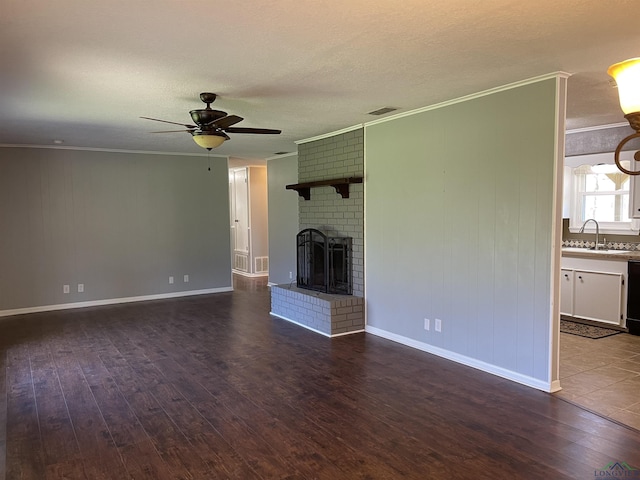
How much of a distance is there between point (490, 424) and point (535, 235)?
1.49 m

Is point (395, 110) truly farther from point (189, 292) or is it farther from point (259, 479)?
point (189, 292)

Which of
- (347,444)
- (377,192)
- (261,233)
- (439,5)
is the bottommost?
(347,444)

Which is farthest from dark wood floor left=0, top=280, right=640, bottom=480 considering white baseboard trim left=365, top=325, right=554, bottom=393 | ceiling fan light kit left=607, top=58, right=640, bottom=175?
ceiling fan light kit left=607, top=58, right=640, bottom=175

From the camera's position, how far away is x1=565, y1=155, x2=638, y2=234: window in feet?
18.7

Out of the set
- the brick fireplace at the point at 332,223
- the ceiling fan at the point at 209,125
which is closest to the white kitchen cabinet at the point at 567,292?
the brick fireplace at the point at 332,223

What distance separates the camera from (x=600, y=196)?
19.7 feet

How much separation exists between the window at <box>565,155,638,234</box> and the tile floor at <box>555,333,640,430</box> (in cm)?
154

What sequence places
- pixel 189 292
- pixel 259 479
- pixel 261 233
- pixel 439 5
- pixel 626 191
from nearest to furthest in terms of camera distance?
pixel 439 5 < pixel 259 479 < pixel 626 191 < pixel 189 292 < pixel 261 233

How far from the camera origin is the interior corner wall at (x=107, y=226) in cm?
650

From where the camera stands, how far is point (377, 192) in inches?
203

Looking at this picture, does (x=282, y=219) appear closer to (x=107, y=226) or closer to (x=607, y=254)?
(x=107, y=226)

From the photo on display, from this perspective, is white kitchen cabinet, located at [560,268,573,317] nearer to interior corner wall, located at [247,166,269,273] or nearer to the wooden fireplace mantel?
the wooden fireplace mantel

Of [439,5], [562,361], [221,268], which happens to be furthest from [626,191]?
[221,268]

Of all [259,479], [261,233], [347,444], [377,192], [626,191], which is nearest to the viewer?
[259,479]
